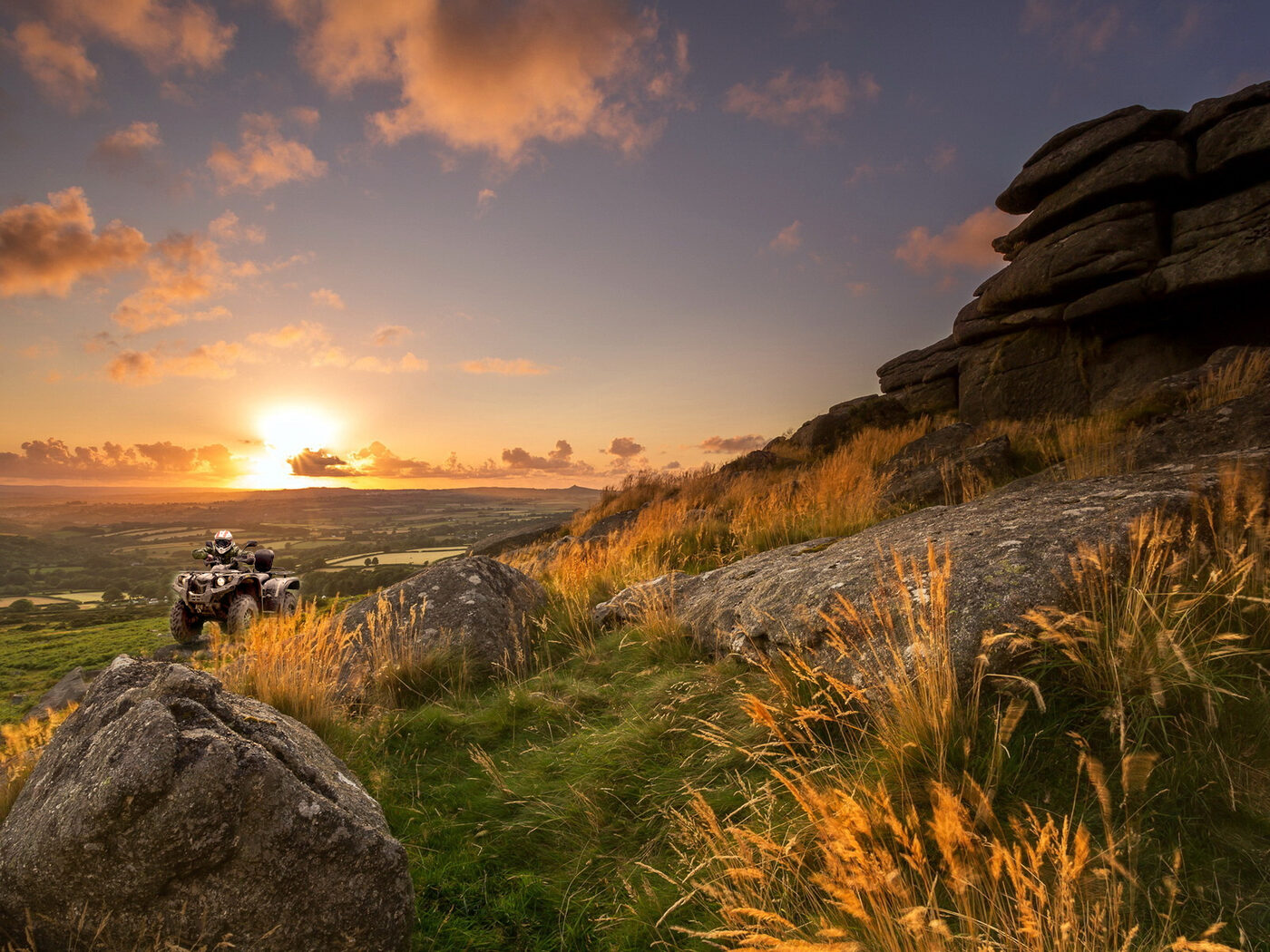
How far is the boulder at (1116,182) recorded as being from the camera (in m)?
14.2

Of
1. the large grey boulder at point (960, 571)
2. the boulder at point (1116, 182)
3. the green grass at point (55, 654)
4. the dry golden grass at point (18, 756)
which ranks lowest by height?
the green grass at point (55, 654)

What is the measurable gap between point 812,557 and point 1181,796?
2808 mm

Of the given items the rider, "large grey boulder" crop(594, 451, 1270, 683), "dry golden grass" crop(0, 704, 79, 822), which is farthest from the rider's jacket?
"large grey boulder" crop(594, 451, 1270, 683)

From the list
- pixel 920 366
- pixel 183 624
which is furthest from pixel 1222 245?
pixel 183 624

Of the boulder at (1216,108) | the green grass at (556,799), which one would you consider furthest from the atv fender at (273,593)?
the boulder at (1216,108)

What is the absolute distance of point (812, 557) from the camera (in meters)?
4.60

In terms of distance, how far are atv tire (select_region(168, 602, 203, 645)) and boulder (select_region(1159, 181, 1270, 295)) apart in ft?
72.1

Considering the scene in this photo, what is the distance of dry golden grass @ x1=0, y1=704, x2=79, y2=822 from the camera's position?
2.83 meters

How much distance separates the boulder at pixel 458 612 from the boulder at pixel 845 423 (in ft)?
50.6

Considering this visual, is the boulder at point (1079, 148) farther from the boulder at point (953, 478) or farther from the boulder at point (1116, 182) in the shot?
the boulder at point (953, 478)

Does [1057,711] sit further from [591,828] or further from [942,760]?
[591,828]

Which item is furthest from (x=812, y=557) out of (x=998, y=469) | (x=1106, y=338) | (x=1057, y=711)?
(x=1106, y=338)

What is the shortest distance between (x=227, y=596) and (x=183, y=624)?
91cm

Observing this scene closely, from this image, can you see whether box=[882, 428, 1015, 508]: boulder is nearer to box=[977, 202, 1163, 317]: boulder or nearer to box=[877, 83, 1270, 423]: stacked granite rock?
box=[877, 83, 1270, 423]: stacked granite rock
